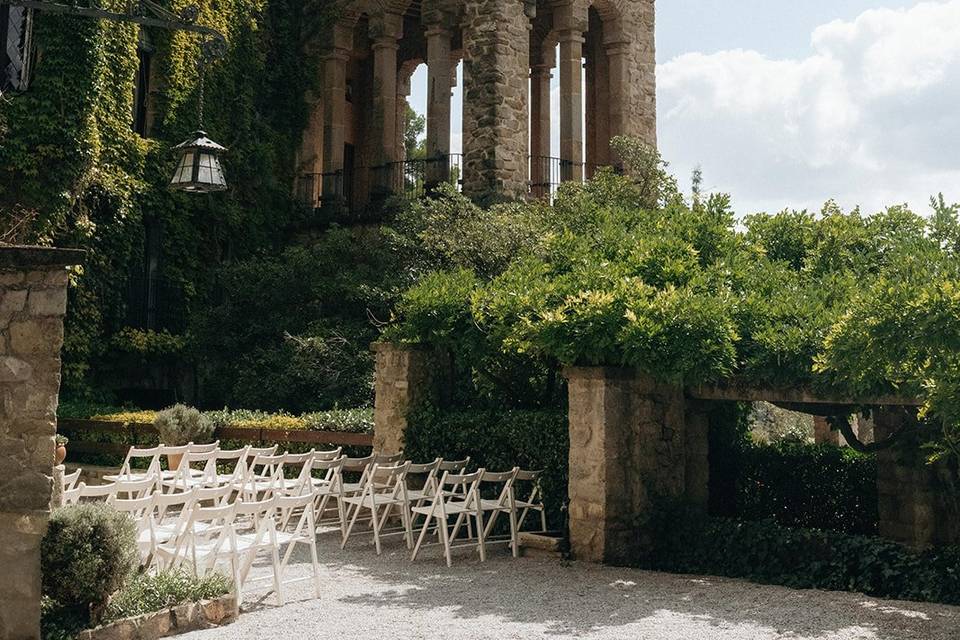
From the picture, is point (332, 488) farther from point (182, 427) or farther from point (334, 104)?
point (334, 104)

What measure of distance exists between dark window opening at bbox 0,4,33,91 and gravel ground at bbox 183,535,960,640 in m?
8.68

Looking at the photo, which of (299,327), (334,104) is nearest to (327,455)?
(299,327)

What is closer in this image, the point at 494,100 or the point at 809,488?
the point at 809,488

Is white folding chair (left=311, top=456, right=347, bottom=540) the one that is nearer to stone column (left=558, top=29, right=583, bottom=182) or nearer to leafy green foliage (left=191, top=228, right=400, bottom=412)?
leafy green foliage (left=191, top=228, right=400, bottom=412)

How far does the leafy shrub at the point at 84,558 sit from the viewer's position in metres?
5.97

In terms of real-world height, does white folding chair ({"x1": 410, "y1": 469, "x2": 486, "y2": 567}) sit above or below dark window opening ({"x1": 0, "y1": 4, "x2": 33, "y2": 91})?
below

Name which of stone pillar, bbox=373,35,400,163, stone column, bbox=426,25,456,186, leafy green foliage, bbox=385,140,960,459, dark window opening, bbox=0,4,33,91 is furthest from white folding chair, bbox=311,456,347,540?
stone pillar, bbox=373,35,400,163

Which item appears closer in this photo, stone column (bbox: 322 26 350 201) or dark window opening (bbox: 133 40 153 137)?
dark window opening (bbox: 133 40 153 137)

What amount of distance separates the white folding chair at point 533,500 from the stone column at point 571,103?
1184 cm

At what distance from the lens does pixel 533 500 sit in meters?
10.3

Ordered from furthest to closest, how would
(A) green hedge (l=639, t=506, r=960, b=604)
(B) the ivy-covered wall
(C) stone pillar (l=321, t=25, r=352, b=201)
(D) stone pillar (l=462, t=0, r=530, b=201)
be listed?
(C) stone pillar (l=321, t=25, r=352, b=201)
(D) stone pillar (l=462, t=0, r=530, b=201)
(B) the ivy-covered wall
(A) green hedge (l=639, t=506, r=960, b=604)

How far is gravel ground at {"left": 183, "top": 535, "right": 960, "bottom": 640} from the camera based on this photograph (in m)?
6.62

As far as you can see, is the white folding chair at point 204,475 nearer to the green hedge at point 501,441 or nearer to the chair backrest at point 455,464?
the green hedge at point 501,441

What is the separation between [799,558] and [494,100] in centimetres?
1237
